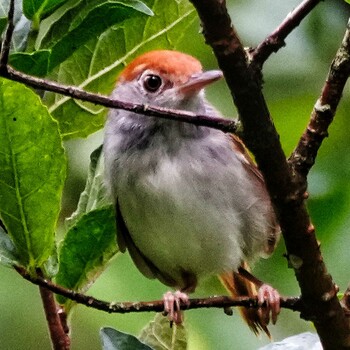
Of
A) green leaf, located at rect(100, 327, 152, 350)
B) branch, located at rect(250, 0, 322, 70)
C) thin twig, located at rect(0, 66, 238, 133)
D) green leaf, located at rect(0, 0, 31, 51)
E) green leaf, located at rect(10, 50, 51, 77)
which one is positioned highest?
green leaf, located at rect(0, 0, 31, 51)

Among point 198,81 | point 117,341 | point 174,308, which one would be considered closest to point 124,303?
point 117,341

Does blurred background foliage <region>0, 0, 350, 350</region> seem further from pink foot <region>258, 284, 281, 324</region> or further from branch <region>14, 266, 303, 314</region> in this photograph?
branch <region>14, 266, 303, 314</region>

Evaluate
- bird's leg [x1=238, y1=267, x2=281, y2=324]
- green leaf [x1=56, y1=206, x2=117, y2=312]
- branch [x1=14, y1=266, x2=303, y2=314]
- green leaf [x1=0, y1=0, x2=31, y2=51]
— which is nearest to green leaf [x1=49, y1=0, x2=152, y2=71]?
green leaf [x1=0, y1=0, x2=31, y2=51]

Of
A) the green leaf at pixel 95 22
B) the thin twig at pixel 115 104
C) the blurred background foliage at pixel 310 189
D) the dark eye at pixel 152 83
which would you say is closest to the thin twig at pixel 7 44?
the thin twig at pixel 115 104

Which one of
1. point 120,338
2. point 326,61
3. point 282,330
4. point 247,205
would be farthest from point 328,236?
point 120,338

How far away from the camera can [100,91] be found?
237 cm

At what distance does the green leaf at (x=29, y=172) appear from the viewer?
6.02ft

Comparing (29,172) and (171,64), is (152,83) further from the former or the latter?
(29,172)

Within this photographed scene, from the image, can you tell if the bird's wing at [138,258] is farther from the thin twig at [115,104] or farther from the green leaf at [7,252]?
the thin twig at [115,104]

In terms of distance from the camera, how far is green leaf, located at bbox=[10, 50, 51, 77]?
1.96 metres

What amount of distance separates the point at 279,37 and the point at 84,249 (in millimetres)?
777

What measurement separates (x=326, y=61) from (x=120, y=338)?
197 centimetres

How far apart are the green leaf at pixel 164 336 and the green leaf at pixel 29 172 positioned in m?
0.47

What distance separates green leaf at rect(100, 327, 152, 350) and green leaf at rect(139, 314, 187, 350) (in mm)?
270
